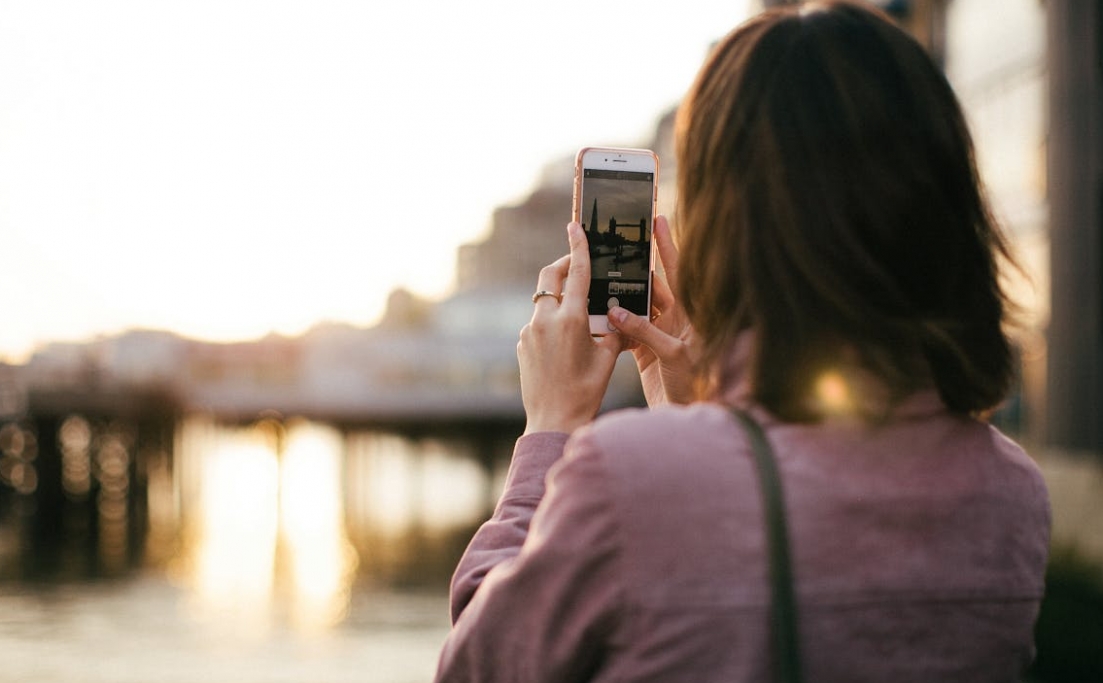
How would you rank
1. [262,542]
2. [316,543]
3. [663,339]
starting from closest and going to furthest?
[663,339] < [262,542] < [316,543]

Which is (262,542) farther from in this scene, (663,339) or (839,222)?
(839,222)

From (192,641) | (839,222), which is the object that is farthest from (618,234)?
(192,641)

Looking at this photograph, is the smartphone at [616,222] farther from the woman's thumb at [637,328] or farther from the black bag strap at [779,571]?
the black bag strap at [779,571]

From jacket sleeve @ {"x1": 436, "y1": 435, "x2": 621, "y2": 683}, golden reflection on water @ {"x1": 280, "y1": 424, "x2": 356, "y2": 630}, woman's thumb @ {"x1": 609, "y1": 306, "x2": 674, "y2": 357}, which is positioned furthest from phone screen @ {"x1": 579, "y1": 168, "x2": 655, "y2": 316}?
golden reflection on water @ {"x1": 280, "y1": 424, "x2": 356, "y2": 630}

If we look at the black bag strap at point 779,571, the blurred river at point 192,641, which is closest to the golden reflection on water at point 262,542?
the blurred river at point 192,641

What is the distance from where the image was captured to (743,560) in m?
1.17

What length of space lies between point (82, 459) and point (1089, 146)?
35.9 metres

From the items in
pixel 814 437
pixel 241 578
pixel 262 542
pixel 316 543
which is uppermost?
pixel 814 437

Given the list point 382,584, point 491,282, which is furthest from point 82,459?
point 491,282

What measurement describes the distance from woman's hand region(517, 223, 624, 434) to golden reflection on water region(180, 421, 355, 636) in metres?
15.4

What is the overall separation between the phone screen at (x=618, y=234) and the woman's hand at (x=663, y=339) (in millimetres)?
40

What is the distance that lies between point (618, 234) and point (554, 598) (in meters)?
0.77

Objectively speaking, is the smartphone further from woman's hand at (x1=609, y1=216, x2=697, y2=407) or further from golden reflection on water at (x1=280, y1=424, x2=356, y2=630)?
golden reflection on water at (x1=280, y1=424, x2=356, y2=630)

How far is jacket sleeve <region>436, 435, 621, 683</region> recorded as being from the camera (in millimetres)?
1187
